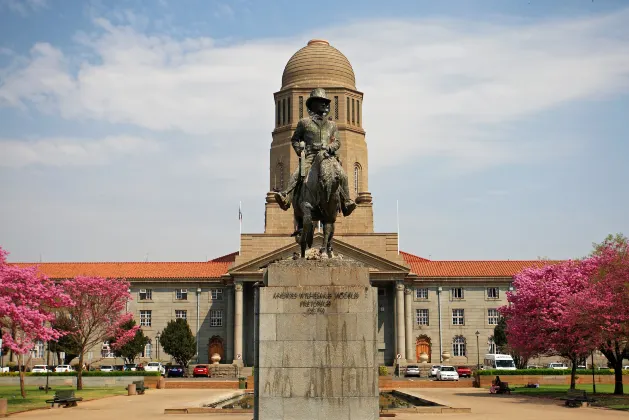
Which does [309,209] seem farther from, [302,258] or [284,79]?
[284,79]

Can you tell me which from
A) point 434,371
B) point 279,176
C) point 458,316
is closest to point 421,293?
point 458,316

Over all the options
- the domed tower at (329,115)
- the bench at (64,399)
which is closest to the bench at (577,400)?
the bench at (64,399)

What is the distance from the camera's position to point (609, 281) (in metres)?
45.2

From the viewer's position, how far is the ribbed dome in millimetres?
A: 97375

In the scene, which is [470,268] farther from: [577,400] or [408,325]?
[577,400]

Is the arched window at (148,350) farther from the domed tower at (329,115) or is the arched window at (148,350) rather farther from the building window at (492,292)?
the building window at (492,292)

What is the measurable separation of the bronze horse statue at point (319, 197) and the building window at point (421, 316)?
253 ft

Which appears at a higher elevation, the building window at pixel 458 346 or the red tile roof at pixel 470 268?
the red tile roof at pixel 470 268

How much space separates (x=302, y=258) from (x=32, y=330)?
91.8 feet

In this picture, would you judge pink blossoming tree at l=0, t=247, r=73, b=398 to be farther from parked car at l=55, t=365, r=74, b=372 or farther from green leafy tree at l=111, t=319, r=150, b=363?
green leafy tree at l=111, t=319, r=150, b=363

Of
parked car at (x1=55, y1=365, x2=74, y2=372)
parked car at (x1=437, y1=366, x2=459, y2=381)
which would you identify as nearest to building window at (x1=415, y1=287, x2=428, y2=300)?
parked car at (x1=437, y1=366, x2=459, y2=381)

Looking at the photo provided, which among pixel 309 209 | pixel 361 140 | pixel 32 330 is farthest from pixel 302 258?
pixel 361 140

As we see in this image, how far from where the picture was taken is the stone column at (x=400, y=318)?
88.1 meters

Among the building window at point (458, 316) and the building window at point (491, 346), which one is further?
the building window at point (458, 316)
